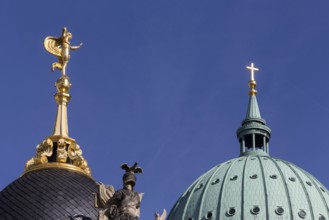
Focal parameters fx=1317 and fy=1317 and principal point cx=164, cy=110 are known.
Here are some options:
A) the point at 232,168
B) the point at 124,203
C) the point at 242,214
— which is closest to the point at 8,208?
the point at 124,203

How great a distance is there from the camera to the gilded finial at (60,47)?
Result: 129 feet

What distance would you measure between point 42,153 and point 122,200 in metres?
6.82

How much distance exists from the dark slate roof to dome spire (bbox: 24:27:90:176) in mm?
1009

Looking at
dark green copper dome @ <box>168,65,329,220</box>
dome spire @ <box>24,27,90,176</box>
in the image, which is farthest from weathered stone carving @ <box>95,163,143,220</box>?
dark green copper dome @ <box>168,65,329,220</box>

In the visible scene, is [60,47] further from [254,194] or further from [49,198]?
[254,194]

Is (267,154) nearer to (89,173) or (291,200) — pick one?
(291,200)

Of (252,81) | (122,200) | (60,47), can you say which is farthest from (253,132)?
(122,200)

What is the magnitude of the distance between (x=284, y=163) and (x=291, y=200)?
6494 mm

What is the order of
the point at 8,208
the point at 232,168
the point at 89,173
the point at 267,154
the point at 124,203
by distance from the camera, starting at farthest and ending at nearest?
the point at 267,154
the point at 232,168
the point at 89,173
the point at 8,208
the point at 124,203

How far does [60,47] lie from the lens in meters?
39.9

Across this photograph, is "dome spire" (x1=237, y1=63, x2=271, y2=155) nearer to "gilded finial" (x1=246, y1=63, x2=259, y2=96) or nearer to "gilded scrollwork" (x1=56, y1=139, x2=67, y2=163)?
"gilded finial" (x1=246, y1=63, x2=259, y2=96)

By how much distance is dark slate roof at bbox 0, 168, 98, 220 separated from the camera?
33.2 m

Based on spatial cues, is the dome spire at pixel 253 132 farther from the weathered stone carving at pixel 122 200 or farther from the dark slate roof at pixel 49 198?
the weathered stone carving at pixel 122 200

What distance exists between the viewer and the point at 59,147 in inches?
1453
